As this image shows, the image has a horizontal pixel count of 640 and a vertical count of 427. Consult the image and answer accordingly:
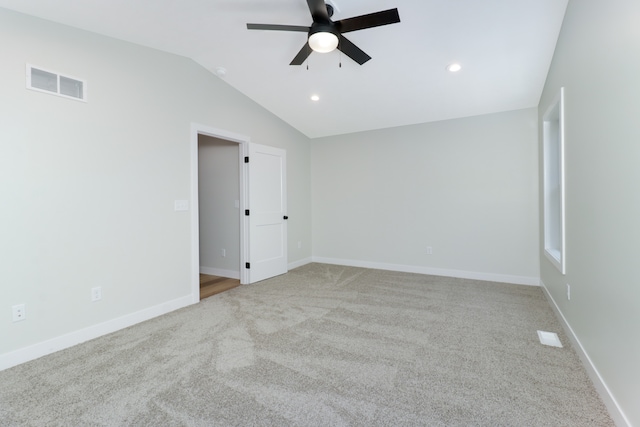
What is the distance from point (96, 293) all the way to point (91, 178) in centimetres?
103

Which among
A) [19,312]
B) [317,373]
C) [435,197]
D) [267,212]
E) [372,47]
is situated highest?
[372,47]

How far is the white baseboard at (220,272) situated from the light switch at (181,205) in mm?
1561

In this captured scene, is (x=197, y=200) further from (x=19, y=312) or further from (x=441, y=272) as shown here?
(x=441, y=272)

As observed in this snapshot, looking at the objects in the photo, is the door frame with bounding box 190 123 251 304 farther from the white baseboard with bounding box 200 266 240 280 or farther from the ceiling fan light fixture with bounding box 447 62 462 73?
the ceiling fan light fixture with bounding box 447 62 462 73

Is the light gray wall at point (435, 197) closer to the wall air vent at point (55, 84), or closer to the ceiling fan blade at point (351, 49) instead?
the ceiling fan blade at point (351, 49)

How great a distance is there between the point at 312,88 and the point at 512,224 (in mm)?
3348

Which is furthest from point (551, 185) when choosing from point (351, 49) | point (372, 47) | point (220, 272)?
point (220, 272)

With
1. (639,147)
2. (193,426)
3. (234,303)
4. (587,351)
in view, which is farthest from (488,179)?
(193,426)

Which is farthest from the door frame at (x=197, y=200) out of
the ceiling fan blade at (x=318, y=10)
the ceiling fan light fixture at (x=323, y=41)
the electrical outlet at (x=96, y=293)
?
the ceiling fan blade at (x=318, y=10)

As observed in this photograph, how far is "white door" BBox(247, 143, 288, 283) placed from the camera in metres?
4.39

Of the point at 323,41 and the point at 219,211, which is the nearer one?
the point at 323,41

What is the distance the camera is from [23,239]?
2252mm

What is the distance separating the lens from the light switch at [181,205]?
336cm

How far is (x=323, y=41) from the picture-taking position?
223 centimetres
